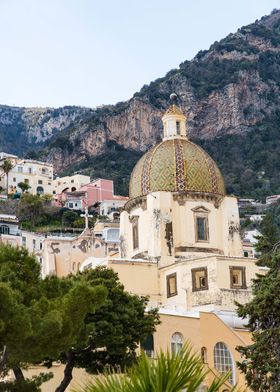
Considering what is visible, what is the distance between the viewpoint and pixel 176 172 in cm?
4031

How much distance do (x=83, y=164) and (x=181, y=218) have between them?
94.9 meters

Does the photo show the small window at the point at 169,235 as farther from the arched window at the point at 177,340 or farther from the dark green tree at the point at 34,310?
the dark green tree at the point at 34,310

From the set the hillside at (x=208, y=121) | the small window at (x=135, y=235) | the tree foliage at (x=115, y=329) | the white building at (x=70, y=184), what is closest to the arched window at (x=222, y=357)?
the tree foliage at (x=115, y=329)

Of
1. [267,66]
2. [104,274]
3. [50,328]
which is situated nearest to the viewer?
[50,328]

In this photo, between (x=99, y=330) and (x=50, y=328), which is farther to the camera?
(x=99, y=330)

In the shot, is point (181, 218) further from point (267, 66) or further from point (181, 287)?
point (267, 66)

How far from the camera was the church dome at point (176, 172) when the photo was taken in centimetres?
4019

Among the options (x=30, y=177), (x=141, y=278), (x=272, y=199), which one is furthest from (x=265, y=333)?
(x=30, y=177)

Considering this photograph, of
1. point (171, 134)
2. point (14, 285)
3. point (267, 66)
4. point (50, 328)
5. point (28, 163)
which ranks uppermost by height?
point (267, 66)

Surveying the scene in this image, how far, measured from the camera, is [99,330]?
22953mm

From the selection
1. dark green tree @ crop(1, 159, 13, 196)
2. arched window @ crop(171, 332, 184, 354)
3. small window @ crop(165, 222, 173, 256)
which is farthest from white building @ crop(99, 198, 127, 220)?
arched window @ crop(171, 332, 184, 354)

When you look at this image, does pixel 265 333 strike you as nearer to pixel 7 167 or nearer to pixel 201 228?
pixel 201 228

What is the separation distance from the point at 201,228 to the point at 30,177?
243 ft

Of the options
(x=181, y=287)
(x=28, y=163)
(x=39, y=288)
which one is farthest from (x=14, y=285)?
(x=28, y=163)
